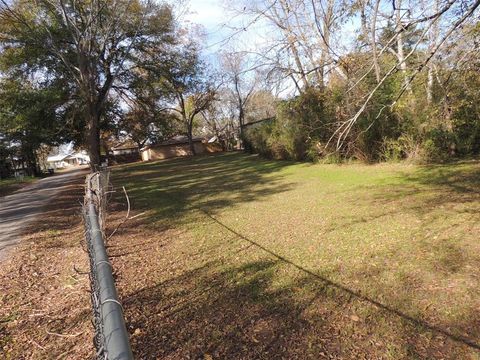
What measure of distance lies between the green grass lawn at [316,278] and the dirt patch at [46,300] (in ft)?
1.82

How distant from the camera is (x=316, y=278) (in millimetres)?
4344

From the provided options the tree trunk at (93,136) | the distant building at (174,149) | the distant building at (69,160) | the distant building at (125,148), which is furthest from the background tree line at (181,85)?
the distant building at (69,160)

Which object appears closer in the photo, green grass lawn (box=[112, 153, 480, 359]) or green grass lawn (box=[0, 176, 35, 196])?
green grass lawn (box=[112, 153, 480, 359])

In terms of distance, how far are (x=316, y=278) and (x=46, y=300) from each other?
11.3 feet

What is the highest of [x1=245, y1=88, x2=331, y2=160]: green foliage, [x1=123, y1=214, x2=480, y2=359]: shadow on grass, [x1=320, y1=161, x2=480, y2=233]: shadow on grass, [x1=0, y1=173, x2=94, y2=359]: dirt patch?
[x1=245, y1=88, x2=331, y2=160]: green foliage

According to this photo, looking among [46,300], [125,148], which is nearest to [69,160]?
[125,148]

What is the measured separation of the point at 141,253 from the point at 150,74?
1787cm

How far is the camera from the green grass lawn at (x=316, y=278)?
3.14m

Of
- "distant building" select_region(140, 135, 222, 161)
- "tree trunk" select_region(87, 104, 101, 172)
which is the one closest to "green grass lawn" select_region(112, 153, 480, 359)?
"tree trunk" select_region(87, 104, 101, 172)

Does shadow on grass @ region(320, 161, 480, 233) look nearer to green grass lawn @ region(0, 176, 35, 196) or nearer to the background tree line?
the background tree line

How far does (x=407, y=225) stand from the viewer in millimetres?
→ 5848

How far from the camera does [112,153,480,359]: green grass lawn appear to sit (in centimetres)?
314

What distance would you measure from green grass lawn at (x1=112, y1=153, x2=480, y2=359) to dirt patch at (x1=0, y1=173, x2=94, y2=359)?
1.82ft

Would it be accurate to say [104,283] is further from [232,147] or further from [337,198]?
[232,147]
